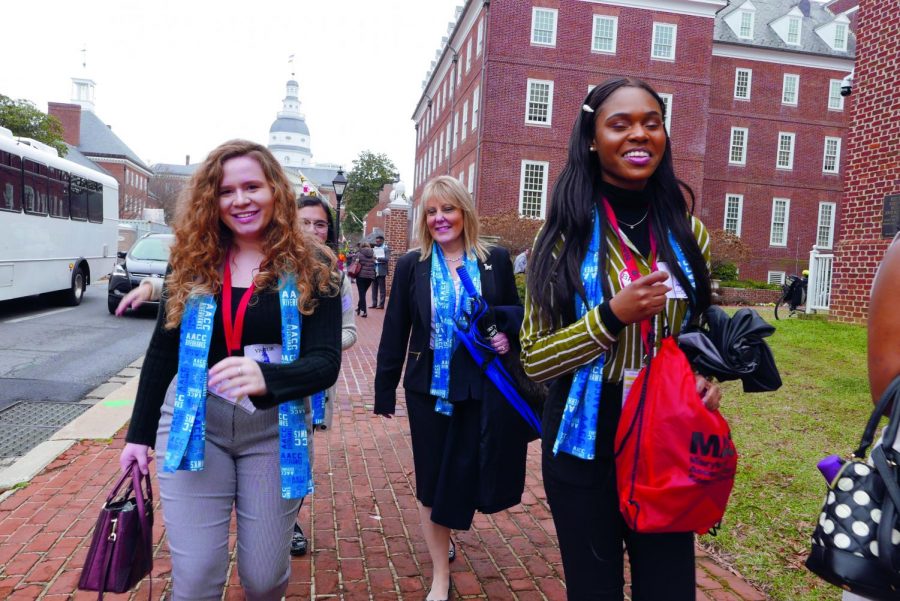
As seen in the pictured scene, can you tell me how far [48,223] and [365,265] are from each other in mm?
7345

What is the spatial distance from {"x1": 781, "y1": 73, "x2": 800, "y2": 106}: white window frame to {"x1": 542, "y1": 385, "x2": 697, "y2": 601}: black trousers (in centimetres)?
3999

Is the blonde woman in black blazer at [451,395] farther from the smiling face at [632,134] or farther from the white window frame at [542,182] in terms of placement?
the white window frame at [542,182]

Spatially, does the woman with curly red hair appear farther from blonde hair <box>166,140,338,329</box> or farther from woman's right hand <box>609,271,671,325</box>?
woman's right hand <box>609,271,671,325</box>

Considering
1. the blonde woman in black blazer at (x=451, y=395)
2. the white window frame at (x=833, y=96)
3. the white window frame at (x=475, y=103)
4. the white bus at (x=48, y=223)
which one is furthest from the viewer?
the white window frame at (x=833, y=96)

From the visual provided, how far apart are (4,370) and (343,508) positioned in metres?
6.53

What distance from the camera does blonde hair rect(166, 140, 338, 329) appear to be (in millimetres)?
2463

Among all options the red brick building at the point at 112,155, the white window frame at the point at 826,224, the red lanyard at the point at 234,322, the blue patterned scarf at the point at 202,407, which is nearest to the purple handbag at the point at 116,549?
the blue patterned scarf at the point at 202,407

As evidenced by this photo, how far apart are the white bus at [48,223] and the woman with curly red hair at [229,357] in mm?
13331

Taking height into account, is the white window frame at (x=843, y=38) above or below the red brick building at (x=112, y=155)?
above

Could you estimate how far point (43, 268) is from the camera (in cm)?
1530

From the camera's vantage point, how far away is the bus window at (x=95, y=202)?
60.9 ft

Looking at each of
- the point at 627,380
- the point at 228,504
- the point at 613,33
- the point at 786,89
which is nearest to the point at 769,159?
the point at 786,89

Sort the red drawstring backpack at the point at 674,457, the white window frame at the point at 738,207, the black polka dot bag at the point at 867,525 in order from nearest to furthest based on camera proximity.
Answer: the black polka dot bag at the point at 867,525
the red drawstring backpack at the point at 674,457
the white window frame at the point at 738,207

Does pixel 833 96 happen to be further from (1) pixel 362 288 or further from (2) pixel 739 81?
(1) pixel 362 288
